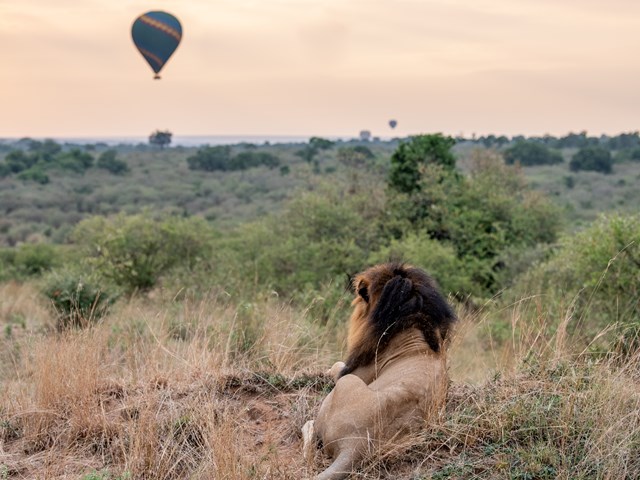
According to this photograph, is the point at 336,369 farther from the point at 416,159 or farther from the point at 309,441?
the point at 416,159

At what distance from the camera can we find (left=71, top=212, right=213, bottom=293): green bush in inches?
740

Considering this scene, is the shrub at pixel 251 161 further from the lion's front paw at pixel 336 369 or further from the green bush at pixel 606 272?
the lion's front paw at pixel 336 369

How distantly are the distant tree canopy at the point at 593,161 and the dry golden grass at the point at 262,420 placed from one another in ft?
244

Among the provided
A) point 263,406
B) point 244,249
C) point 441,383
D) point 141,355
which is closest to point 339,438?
point 441,383

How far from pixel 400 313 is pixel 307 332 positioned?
2609 millimetres

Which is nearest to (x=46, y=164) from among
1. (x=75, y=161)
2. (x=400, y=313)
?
(x=75, y=161)

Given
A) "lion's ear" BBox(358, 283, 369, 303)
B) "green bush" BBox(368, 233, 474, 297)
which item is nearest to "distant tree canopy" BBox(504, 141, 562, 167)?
"green bush" BBox(368, 233, 474, 297)

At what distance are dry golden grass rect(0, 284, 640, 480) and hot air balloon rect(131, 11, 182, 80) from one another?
28980mm

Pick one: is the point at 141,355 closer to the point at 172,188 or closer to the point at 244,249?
the point at 244,249

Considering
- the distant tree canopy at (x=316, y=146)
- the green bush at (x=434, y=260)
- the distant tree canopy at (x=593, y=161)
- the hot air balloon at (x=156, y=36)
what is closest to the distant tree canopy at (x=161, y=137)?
the distant tree canopy at (x=316, y=146)

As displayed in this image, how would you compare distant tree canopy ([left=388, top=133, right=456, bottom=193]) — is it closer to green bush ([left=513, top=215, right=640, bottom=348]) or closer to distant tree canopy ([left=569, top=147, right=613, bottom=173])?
green bush ([left=513, top=215, right=640, bottom=348])

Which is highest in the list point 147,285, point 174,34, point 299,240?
point 174,34

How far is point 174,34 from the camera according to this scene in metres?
33.4

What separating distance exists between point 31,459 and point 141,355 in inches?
87.8
